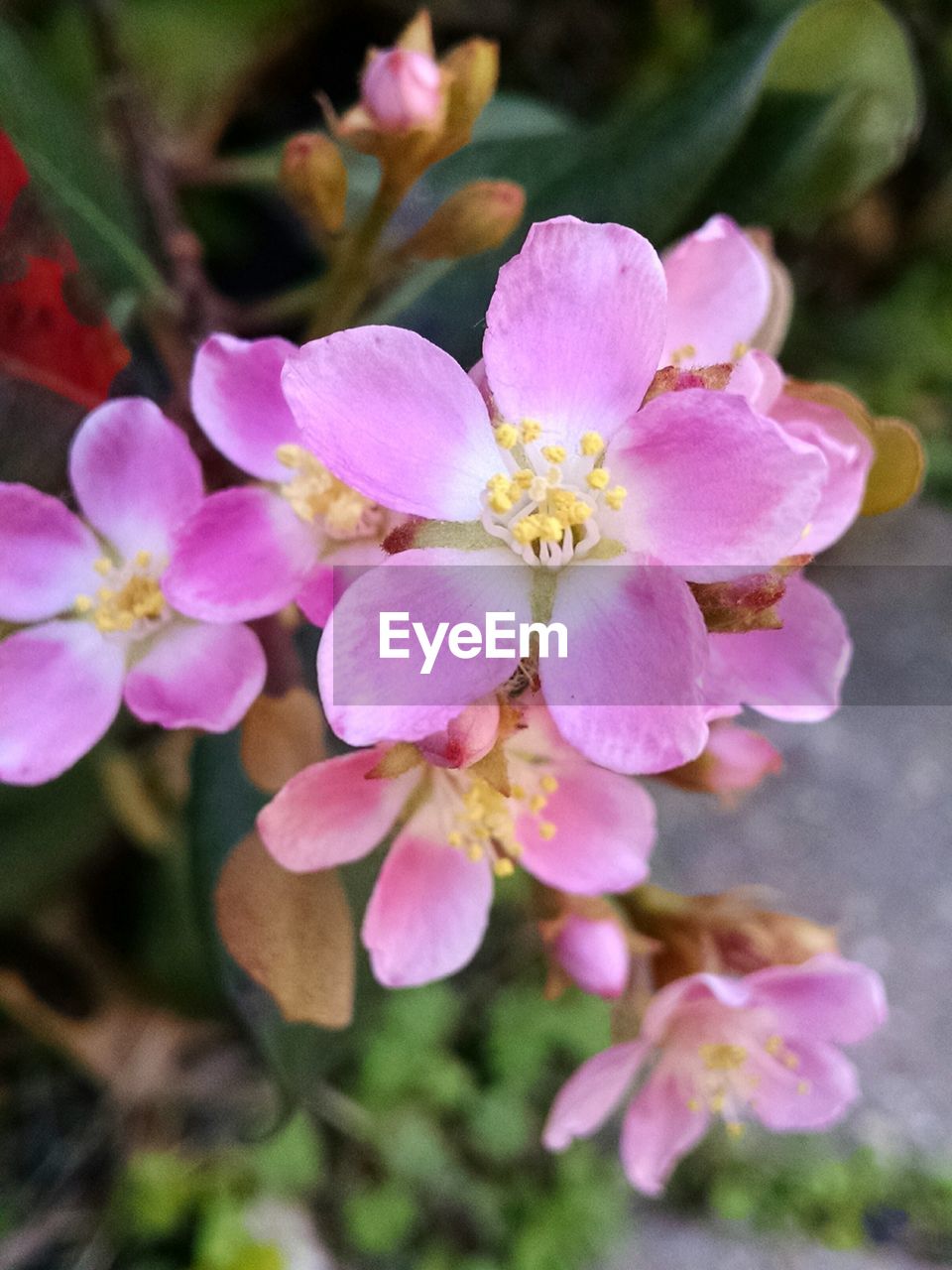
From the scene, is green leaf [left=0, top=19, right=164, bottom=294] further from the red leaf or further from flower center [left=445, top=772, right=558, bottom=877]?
flower center [left=445, top=772, right=558, bottom=877]

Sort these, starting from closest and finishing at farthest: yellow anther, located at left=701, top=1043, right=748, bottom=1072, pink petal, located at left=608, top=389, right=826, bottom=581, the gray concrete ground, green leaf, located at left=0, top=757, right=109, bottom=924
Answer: pink petal, located at left=608, top=389, right=826, bottom=581
yellow anther, located at left=701, top=1043, right=748, bottom=1072
green leaf, located at left=0, top=757, right=109, bottom=924
the gray concrete ground

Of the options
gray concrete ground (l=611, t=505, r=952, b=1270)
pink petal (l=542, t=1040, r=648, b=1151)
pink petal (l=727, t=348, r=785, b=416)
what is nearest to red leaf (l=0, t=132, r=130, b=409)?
pink petal (l=727, t=348, r=785, b=416)

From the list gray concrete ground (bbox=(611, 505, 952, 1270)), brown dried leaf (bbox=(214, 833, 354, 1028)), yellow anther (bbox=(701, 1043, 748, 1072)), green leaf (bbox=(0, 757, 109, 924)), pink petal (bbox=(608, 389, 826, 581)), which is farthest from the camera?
gray concrete ground (bbox=(611, 505, 952, 1270))

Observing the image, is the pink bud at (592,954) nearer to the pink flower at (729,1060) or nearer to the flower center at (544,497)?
the pink flower at (729,1060)

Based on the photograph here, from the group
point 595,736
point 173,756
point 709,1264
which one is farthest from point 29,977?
point 595,736

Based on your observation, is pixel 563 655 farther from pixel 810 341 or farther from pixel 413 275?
pixel 810 341

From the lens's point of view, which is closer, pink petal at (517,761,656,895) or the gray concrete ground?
pink petal at (517,761,656,895)

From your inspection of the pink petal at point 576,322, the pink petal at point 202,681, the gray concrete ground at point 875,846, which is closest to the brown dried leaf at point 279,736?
the pink petal at point 202,681
